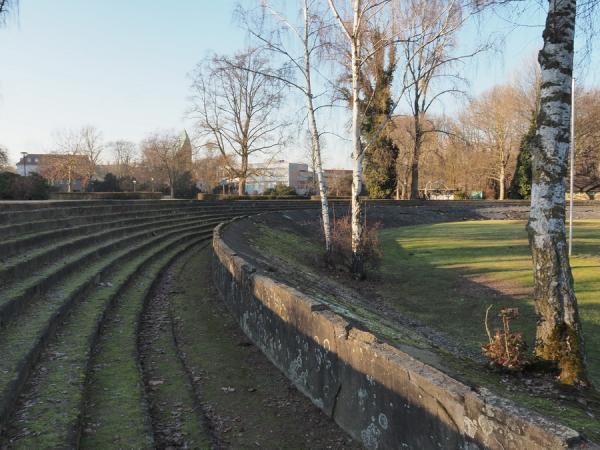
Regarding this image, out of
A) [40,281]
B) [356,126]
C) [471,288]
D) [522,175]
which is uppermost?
[522,175]

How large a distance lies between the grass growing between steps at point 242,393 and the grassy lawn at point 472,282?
4.54 m

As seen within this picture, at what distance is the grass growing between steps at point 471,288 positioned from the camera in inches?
165

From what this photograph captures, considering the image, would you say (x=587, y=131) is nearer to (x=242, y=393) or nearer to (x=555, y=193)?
(x=555, y=193)

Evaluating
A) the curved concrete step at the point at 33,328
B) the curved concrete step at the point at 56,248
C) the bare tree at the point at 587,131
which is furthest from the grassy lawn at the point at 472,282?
the bare tree at the point at 587,131

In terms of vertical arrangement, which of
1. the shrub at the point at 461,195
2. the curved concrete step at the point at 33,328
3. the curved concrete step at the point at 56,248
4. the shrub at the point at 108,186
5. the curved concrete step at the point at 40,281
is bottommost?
the curved concrete step at the point at 33,328

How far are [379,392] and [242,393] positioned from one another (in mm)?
1746

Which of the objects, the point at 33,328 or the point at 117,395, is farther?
the point at 33,328

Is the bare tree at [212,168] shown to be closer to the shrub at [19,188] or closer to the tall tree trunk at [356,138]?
the shrub at [19,188]

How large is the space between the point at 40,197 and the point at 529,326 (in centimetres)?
2561

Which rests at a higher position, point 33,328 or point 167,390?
point 33,328

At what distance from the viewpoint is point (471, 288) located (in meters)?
13.2

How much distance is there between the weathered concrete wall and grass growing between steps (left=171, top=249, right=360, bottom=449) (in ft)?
0.45

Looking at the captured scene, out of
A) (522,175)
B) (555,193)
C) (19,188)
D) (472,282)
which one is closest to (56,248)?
(555,193)

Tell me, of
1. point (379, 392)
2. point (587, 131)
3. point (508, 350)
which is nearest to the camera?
point (379, 392)
